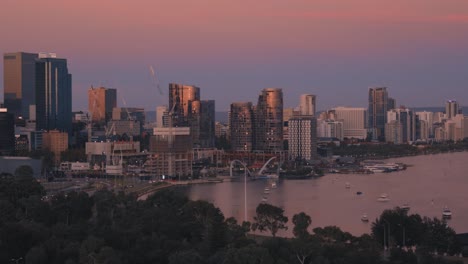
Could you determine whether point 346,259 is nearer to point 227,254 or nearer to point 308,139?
point 227,254

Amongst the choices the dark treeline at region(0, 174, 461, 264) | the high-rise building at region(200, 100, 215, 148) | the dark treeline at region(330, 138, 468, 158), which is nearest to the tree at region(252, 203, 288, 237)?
the dark treeline at region(0, 174, 461, 264)

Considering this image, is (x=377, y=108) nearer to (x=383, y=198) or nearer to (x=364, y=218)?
(x=383, y=198)

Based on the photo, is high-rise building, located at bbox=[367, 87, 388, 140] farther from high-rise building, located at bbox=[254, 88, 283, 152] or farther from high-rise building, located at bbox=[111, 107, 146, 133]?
high-rise building, located at bbox=[254, 88, 283, 152]

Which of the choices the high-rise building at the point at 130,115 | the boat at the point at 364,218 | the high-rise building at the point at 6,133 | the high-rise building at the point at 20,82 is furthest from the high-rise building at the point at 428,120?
the boat at the point at 364,218

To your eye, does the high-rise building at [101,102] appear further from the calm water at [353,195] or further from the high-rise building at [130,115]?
the calm water at [353,195]

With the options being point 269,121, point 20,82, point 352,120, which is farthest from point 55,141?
point 352,120
